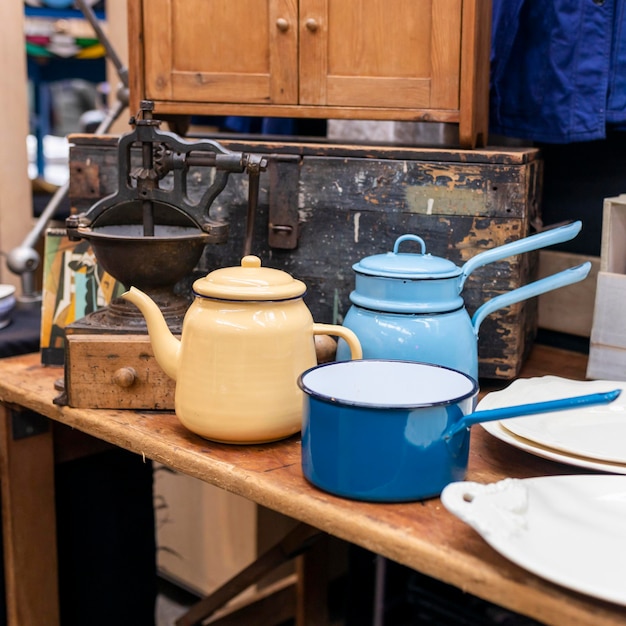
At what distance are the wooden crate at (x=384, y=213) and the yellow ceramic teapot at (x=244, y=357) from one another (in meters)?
0.34

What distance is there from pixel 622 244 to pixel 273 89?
636 mm

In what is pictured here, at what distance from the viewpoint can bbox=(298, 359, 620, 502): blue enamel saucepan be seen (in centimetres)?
87

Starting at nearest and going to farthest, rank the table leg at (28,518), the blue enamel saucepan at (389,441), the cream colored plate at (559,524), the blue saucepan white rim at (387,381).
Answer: the cream colored plate at (559,524) < the blue enamel saucepan at (389,441) < the blue saucepan white rim at (387,381) < the table leg at (28,518)

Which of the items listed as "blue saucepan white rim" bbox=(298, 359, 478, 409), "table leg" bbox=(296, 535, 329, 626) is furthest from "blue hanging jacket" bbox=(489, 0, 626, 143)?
"table leg" bbox=(296, 535, 329, 626)

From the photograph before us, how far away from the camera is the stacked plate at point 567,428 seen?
38.2 inches

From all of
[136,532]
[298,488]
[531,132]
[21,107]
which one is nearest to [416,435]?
[298,488]

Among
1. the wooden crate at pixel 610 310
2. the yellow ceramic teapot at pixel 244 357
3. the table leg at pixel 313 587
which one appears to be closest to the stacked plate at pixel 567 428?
the wooden crate at pixel 610 310

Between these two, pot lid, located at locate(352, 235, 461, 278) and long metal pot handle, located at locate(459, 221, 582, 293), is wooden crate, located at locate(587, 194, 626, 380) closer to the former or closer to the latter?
long metal pot handle, located at locate(459, 221, 582, 293)

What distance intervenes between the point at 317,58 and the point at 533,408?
786 mm

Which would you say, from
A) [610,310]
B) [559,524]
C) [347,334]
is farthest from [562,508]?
[610,310]

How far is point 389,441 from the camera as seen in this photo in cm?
87

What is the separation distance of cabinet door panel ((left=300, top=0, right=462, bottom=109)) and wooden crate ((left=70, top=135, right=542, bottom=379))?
10 cm

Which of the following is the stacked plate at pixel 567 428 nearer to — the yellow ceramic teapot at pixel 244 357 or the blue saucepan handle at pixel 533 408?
the blue saucepan handle at pixel 533 408

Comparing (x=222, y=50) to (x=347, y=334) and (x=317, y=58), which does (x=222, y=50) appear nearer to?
(x=317, y=58)
